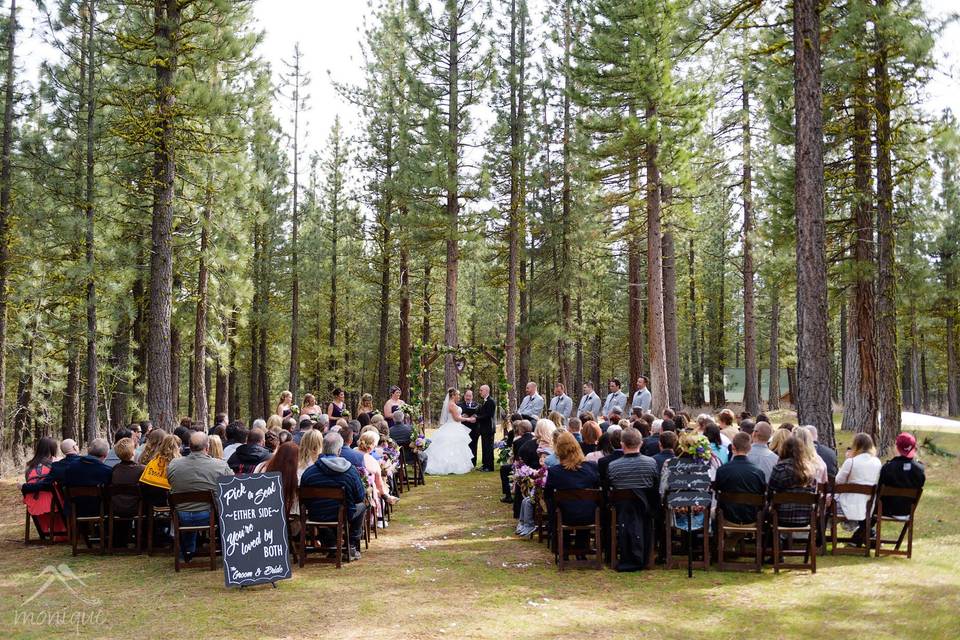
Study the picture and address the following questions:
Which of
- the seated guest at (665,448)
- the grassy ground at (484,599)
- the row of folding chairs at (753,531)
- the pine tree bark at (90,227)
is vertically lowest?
the grassy ground at (484,599)

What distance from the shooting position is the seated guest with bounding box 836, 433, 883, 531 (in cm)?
805

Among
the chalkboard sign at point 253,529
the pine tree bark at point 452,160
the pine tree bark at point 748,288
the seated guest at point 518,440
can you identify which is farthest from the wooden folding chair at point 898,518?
the pine tree bark at point 748,288

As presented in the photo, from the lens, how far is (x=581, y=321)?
105 ft

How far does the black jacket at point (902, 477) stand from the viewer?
7.79 m

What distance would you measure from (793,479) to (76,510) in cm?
792

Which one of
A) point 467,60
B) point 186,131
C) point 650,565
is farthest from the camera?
point 467,60

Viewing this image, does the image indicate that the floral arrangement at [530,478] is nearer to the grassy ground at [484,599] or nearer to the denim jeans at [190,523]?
the grassy ground at [484,599]

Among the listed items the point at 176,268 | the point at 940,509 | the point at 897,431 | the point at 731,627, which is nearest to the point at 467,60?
the point at 176,268

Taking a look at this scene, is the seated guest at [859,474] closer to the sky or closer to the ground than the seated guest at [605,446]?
closer to the ground

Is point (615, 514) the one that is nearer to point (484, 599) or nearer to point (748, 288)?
point (484, 599)

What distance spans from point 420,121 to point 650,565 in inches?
684

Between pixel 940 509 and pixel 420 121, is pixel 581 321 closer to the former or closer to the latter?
pixel 420 121

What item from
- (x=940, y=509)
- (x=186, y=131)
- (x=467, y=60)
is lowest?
(x=940, y=509)

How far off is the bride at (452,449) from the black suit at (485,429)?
22cm
